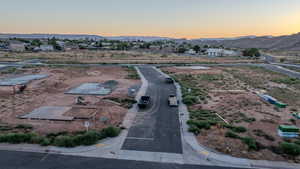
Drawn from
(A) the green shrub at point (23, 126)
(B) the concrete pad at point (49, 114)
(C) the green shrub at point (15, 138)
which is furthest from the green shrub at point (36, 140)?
(B) the concrete pad at point (49, 114)

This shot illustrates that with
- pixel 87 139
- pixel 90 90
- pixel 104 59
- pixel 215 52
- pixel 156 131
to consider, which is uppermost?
pixel 215 52

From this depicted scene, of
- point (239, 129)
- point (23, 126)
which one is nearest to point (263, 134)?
point (239, 129)

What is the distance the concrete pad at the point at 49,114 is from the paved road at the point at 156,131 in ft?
22.9

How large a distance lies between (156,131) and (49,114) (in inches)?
452

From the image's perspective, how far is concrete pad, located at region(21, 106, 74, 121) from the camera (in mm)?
16391

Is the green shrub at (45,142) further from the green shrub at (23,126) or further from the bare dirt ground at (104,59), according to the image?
the bare dirt ground at (104,59)

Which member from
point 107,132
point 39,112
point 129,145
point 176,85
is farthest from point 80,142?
point 176,85

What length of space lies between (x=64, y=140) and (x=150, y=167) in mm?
6737

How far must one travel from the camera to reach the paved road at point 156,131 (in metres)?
12.2


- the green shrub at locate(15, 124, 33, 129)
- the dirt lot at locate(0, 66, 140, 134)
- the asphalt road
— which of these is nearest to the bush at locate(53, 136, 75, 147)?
the asphalt road

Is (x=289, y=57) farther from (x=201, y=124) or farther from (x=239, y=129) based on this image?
(x=201, y=124)

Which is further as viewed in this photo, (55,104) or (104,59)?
→ (104,59)

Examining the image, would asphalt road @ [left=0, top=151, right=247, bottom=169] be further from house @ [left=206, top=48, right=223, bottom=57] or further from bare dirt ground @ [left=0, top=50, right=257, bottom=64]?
house @ [left=206, top=48, right=223, bottom=57]

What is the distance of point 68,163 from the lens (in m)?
10.4
